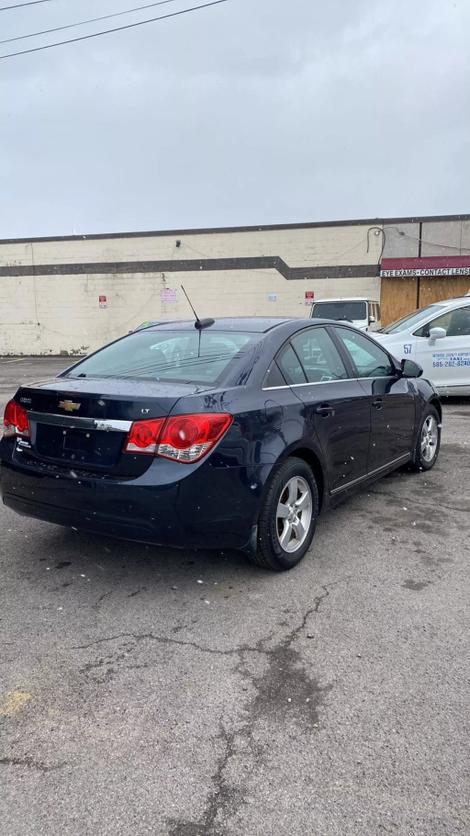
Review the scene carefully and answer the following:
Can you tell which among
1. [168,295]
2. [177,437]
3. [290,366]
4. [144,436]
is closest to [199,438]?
[177,437]

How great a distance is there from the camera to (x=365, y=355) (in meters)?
5.07

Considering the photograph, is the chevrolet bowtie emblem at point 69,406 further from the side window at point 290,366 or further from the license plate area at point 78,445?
the side window at point 290,366

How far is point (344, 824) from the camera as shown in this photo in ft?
6.42

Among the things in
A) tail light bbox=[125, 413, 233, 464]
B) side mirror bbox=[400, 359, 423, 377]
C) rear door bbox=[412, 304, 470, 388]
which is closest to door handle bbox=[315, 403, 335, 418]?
tail light bbox=[125, 413, 233, 464]

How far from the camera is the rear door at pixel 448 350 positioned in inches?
384

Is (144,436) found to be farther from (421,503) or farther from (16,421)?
(421,503)

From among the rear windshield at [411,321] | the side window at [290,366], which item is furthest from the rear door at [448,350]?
the side window at [290,366]

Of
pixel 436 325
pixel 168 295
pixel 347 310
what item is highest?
pixel 168 295

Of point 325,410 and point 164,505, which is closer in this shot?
point 164,505

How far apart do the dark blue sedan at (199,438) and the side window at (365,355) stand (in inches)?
8.6

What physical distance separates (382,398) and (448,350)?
5.35 metres

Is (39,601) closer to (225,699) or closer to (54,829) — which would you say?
(225,699)

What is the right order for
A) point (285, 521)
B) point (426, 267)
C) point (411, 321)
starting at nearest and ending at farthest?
point (285, 521), point (411, 321), point (426, 267)

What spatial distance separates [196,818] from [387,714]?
0.90 metres
